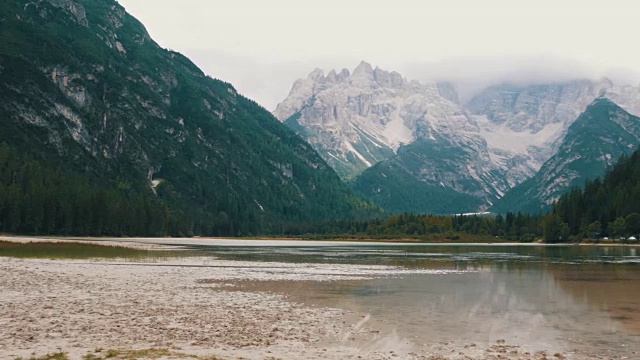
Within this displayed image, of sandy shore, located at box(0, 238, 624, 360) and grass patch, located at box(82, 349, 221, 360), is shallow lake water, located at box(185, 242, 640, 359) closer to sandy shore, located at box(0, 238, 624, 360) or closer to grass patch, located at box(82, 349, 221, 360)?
sandy shore, located at box(0, 238, 624, 360)

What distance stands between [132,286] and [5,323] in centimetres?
2038

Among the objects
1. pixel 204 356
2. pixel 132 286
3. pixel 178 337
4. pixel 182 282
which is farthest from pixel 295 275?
pixel 204 356

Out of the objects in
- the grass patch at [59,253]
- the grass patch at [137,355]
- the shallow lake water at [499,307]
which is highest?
the grass patch at [59,253]

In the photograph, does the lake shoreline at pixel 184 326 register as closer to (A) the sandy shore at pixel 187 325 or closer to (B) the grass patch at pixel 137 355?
(A) the sandy shore at pixel 187 325

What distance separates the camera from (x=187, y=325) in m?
32.0

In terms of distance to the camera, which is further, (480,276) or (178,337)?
(480,276)

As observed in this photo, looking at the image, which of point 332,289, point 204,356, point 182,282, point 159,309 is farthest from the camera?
point 182,282

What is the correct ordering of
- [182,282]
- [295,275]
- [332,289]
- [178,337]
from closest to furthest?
[178,337] → [332,289] → [182,282] → [295,275]

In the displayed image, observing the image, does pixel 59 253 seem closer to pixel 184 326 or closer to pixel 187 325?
pixel 187 325

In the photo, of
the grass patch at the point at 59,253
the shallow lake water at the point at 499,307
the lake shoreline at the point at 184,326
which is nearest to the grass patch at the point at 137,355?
the lake shoreline at the point at 184,326

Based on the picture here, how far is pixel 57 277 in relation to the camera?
179 feet

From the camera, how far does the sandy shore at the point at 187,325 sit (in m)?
25.7

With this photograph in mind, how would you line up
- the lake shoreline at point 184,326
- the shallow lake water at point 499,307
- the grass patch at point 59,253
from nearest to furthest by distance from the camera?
the lake shoreline at point 184,326
the shallow lake water at point 499,307
the grass patch at point 59,253

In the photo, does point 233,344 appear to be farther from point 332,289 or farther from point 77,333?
point 332,289
